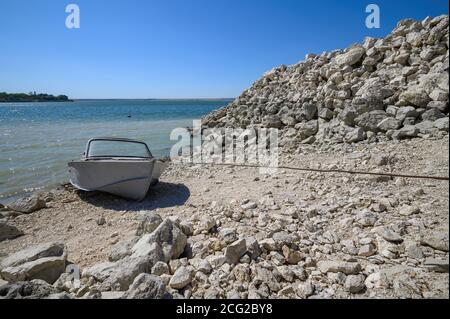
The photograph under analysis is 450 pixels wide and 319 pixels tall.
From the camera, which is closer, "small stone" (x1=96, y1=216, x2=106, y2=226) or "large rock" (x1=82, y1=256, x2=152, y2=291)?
"large rock" (x1=82, y1=256, x2=152, y2=291)

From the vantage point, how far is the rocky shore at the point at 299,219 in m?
2.85

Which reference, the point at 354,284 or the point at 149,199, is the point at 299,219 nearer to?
the point at 354,284

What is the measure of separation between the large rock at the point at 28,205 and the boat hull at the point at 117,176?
105cm

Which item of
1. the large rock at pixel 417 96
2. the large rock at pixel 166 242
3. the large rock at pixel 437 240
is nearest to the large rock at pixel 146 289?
the large rock at pixel 166 242

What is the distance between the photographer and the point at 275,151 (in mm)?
9664

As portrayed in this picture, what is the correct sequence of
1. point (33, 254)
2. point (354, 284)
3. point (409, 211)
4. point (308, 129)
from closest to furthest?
1. point (354, 284)
2. point (33, 254)
3. point (409, 211)
4. point (308, 129)

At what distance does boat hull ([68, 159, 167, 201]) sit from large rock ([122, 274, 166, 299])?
14.9ft

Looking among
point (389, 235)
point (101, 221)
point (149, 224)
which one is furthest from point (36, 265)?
point (389, 235)

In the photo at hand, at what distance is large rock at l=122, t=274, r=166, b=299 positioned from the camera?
250 cm

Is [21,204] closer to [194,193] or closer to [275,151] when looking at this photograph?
[194,193]

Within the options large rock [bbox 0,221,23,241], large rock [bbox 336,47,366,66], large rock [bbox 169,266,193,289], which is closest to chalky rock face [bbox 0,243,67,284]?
large rock [bbox 169,266,193,289]

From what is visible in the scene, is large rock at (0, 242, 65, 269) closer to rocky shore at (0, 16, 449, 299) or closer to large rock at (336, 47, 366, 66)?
rocky shore at (0, 16, 449, 299)

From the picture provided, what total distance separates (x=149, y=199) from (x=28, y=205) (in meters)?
3.12

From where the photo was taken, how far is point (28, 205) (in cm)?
657
